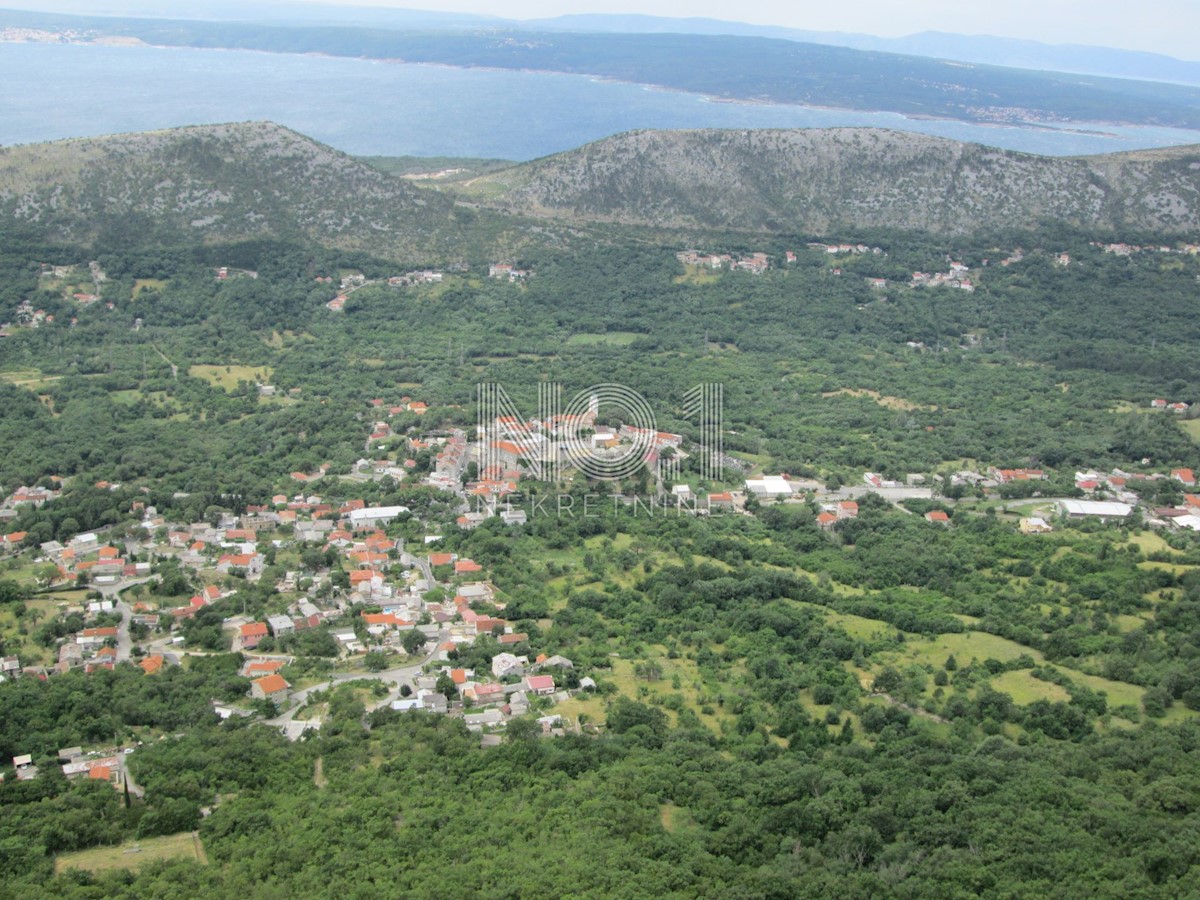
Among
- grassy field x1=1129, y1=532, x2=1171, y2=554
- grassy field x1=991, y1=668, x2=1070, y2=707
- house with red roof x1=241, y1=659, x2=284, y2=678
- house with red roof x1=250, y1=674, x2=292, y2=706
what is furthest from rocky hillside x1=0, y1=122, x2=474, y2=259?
grassy field x1=991, y1=668, x2=1070, y2=707

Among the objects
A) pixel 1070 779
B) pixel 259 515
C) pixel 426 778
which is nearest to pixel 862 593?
pixel 1070 779

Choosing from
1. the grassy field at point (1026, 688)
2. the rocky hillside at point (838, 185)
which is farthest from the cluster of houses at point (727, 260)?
the grassy field at point (1026, 688)

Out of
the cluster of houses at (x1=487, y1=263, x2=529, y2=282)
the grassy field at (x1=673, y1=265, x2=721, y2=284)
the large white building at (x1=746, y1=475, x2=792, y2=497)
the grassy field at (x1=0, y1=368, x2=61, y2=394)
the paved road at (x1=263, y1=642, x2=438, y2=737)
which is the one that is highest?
the grassy field at (x1=673, y1=265, x2=721, y2=284)

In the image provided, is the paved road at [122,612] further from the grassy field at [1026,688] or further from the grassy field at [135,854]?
the grassy field at [1026,688]

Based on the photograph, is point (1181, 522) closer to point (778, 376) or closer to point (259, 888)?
point (778, 376)

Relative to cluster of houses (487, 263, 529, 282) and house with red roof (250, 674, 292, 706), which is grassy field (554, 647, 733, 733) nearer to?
house with red roof (250, 674, 292, 706)

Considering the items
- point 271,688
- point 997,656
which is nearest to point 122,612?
point 271,688
